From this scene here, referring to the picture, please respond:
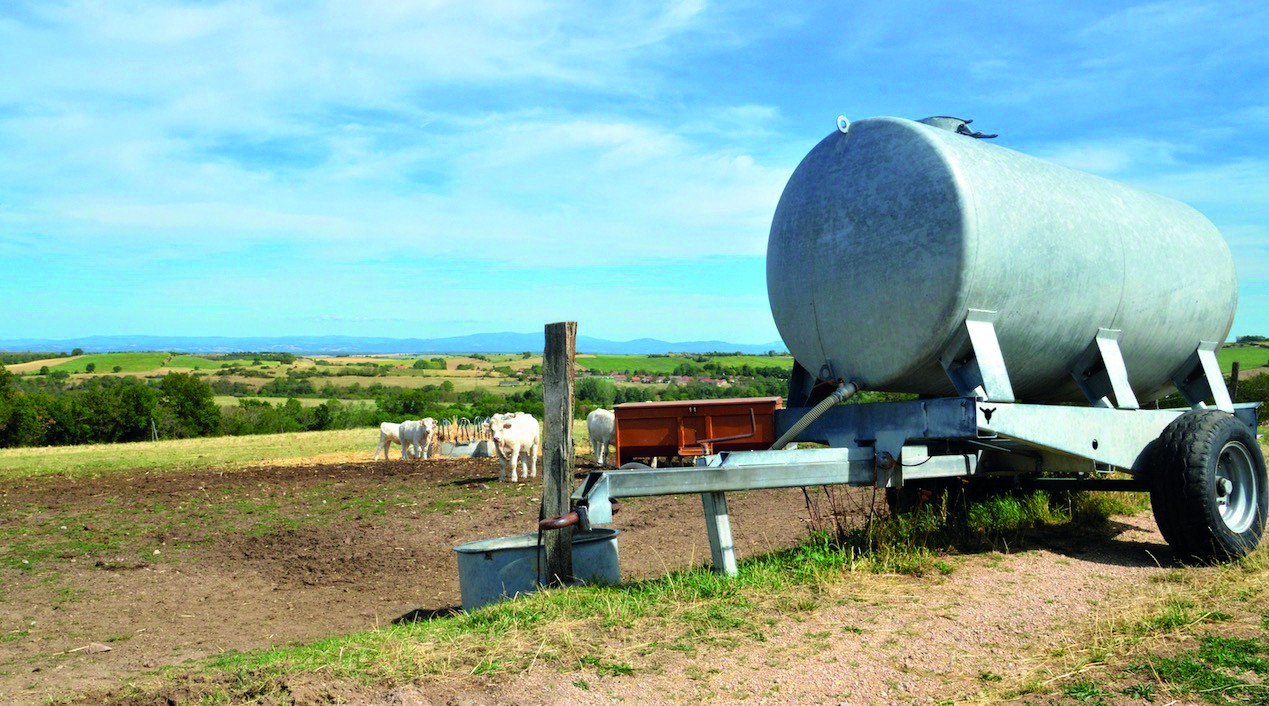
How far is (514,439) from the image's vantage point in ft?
63.6

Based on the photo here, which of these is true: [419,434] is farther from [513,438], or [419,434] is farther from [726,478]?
[726,478]

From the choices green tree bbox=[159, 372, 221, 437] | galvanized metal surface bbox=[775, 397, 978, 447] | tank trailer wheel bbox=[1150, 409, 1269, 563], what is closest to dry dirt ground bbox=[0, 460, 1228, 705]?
tank trailer wheel bbox=[1150, 409, 1269, 563]

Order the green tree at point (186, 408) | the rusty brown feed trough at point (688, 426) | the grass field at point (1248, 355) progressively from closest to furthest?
the rusty brown feed trough at point (688, 426), the grass field at point (1248, 355), the green tree at point (186, 408)

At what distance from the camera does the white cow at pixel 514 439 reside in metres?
19.4

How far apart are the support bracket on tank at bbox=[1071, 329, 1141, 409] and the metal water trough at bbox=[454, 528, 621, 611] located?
447 centimetres

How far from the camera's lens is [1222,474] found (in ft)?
27.3

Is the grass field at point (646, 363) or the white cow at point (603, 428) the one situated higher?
the grass field at point (646, 363)

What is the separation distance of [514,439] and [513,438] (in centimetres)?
3

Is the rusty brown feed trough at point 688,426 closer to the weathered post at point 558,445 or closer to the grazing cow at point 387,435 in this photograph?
the grazing cow at point 387,435

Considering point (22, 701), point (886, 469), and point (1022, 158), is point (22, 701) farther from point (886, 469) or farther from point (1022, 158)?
point (1022, 158)

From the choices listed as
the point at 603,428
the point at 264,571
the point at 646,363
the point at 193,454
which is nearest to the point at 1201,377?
the point at 264,571

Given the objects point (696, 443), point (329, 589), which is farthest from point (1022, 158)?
point (696, 443)

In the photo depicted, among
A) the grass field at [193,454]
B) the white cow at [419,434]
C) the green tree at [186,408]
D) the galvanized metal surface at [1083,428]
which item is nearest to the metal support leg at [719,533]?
the galvanized metal surface at [1083,428]

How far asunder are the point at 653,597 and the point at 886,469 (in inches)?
86.2
